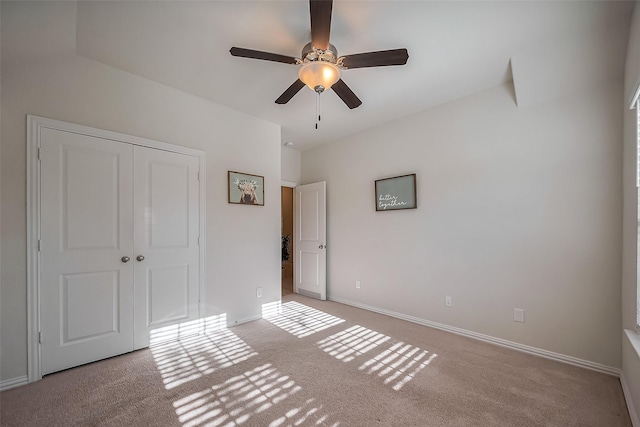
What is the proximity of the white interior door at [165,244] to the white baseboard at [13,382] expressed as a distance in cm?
72

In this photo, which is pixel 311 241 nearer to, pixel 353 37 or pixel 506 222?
pixel 506 222

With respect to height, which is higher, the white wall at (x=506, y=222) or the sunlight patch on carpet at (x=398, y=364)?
the white wall at (x=506, y=222)

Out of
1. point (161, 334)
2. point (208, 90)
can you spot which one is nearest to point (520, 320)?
point (161, 334)

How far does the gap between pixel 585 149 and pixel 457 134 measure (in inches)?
43.4

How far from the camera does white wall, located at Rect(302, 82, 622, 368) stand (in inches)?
89.6

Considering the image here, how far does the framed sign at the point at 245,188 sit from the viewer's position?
335 centimetres

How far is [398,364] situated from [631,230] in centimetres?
196

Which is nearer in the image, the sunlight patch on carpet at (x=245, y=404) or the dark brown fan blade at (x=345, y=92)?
the sunlight patch on carpet at (x=245, y=404)

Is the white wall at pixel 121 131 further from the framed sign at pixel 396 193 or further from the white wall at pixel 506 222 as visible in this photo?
the white wall at pixel 506 222

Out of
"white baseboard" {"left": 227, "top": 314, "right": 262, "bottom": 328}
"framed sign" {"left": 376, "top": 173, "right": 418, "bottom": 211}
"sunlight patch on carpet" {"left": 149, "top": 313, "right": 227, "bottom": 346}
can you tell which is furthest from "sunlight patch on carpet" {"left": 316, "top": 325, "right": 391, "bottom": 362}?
"framed sign" {"left": 376, "top": 173, "right": 418, "bottom": 211}

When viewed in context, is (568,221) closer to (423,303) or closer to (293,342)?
(423,303)

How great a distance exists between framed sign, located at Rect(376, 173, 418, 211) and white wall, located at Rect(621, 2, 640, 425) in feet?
5.83

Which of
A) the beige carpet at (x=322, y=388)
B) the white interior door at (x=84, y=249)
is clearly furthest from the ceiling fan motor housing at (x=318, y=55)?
the beige carpet at (x=322, y=388)

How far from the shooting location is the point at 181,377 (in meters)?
2.16
